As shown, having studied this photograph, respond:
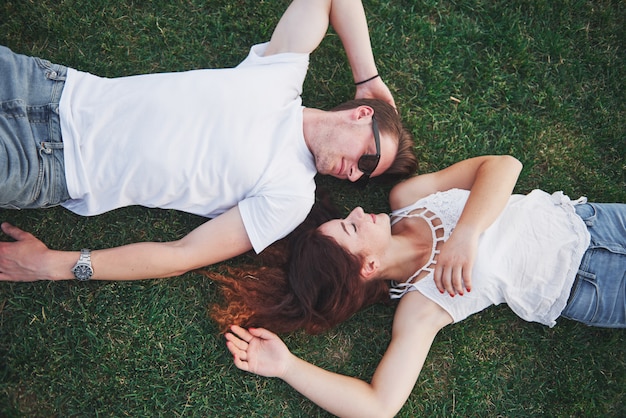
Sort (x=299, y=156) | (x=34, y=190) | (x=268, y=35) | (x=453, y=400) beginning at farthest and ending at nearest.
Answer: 1. (x=268, y=35)
2. (x=453, y=400)
3. (x=299, y=156)
4. (x=34, y=190)

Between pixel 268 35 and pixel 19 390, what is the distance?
10.6 ft

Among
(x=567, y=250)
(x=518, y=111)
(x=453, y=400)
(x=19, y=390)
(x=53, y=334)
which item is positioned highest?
(x=518, y=111)

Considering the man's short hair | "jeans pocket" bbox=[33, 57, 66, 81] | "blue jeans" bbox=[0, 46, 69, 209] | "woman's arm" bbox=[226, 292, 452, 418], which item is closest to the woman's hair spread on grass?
"woman's arm" bbox=[226, 292, 452, 418]

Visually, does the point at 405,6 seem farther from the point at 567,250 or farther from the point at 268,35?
the point at 567,250

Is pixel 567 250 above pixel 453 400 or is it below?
above

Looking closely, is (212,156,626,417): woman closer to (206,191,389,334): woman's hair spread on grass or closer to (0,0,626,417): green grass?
(206,191,389,334): woman's hair spread on grass

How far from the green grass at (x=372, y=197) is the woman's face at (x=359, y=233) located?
0.67 metres

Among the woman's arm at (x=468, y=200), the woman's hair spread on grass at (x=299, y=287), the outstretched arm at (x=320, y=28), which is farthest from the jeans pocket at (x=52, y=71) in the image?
the woman's arm at (x=468, y=200)

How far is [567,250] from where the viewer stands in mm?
3807

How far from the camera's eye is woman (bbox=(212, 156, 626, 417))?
11.9ft

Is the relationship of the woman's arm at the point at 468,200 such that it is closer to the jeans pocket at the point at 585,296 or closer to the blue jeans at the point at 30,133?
the jeans pocket at the point at 585,296

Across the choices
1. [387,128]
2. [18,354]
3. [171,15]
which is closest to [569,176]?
[387,128]

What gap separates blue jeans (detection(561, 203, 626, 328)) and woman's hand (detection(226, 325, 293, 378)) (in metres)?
2.06

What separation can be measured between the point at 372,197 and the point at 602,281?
1.77 m
